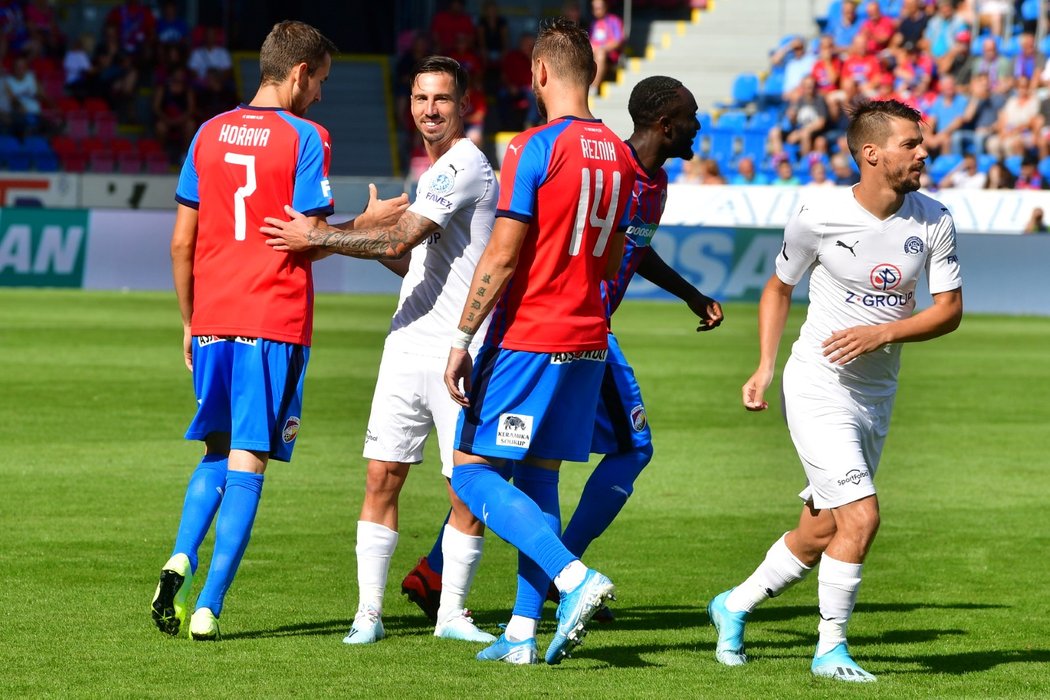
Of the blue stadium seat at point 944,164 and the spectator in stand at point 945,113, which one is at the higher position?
the spectator in stand at point 945,113

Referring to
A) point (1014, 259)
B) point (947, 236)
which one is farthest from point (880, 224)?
point (1014, 259)

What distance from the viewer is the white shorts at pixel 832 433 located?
5.68 metres

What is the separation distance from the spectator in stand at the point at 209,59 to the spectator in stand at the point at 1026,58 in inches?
619

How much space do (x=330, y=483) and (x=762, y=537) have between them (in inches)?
113

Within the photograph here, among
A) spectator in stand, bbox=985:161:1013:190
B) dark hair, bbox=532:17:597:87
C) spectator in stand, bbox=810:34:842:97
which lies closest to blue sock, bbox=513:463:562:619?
dark hair, bbox=532:17:597:87

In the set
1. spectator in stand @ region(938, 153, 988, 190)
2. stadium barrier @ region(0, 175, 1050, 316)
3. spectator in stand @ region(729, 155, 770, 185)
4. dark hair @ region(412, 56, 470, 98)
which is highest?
dark hair @ region(412, 56, 470, 98)

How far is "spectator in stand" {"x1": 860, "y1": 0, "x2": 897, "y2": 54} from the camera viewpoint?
1199 inches

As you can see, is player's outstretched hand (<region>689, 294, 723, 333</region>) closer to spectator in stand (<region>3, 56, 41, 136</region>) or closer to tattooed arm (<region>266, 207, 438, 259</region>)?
tattooed arm (<region>266, 207, 438, 259</region>)

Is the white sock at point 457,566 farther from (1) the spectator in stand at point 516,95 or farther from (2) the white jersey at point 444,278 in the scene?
(1) the spectator in stand at point 516,95

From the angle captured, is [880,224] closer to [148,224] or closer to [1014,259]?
[1014,259]

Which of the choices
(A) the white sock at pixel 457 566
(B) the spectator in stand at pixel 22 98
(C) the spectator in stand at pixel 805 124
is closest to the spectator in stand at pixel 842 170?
(C) the spectator in stand at pixel 805 124

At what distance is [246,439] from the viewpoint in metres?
6.06

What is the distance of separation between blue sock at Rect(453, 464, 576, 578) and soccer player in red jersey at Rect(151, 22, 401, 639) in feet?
2.57

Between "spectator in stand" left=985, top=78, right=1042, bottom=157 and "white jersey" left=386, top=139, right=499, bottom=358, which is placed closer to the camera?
"white jersey" left=386, top=139, right=499, bottom=358
